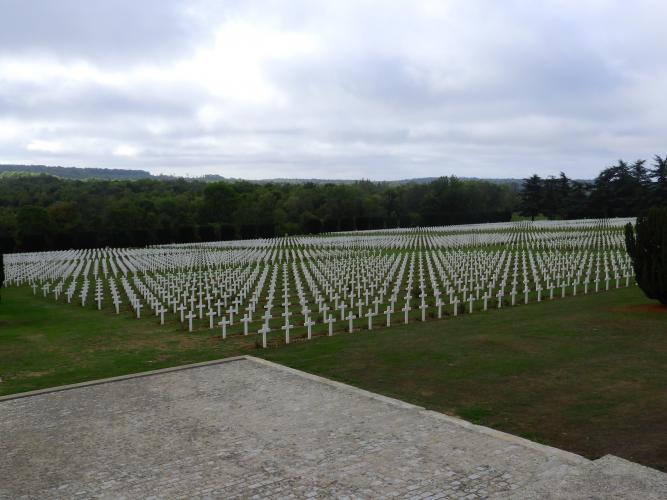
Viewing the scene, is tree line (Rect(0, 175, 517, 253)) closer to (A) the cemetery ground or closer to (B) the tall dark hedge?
(A) the cemetery ground

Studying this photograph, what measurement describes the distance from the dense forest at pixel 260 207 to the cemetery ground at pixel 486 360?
144 feet

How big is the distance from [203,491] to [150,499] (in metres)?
0.43

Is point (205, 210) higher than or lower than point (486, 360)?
higher

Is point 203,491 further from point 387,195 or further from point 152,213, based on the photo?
point 387,195

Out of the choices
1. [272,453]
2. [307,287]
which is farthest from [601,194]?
[272,453]

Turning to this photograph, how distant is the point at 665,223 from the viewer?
549 inches

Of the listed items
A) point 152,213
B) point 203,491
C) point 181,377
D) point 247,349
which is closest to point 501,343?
point 247,349

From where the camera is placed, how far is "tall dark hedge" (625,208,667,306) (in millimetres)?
13781

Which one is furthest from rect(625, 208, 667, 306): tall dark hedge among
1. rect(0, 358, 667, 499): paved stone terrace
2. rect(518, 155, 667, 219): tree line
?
rect(518, 155, 667, 219): tree line

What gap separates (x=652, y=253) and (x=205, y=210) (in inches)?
2667

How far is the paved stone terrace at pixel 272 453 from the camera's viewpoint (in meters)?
5.06

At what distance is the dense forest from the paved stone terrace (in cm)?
5115

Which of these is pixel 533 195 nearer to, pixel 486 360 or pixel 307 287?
pixel 307 287

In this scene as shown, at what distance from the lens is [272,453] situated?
19.4ft
